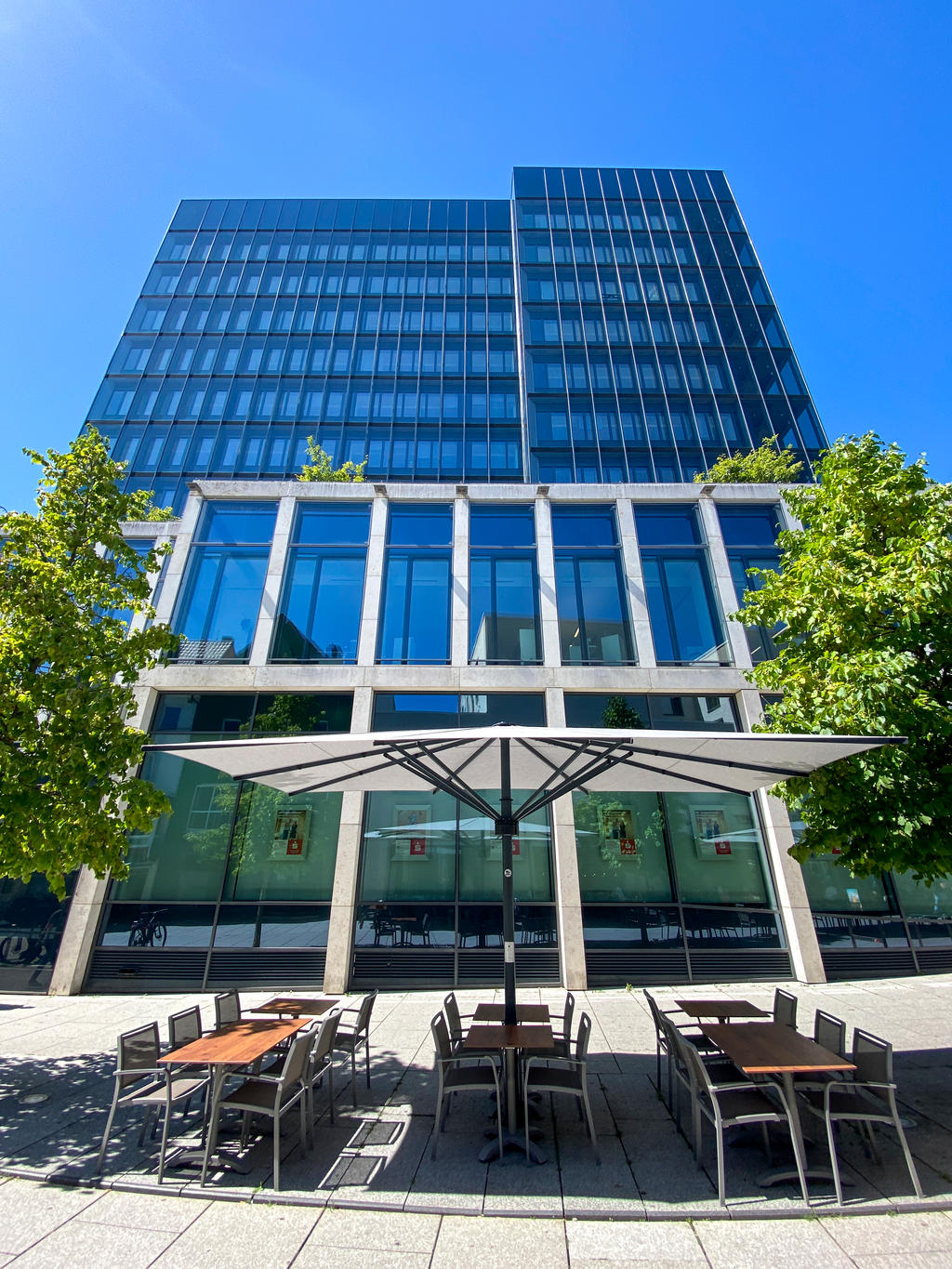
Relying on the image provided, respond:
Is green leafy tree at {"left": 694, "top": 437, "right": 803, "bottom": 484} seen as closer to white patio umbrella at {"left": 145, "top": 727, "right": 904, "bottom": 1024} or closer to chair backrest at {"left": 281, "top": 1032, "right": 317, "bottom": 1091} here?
white patio umbrella at {"left": 145, "top": 727, "right": 904, "bottom": 1024}

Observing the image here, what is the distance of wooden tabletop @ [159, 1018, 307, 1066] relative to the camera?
5113 millimetres

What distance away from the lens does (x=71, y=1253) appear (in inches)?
158

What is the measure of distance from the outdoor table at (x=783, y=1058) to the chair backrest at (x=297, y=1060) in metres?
4.00

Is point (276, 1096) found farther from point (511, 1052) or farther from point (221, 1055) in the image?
point (511, 1052)

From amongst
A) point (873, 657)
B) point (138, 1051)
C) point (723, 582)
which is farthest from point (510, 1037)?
point (723, 582)

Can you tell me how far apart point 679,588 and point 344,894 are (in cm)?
1137

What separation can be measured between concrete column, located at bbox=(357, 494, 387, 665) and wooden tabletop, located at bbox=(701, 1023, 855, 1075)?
412 inches

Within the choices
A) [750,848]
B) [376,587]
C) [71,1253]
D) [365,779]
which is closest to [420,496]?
[376,587]

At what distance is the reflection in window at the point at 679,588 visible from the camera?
47.8 ft

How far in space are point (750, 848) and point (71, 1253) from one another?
13.0 m

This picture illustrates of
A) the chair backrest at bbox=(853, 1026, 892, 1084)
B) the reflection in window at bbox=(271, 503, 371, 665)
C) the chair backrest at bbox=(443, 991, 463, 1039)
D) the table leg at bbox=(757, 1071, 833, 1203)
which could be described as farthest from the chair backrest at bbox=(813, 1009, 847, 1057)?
the reflection in window at bbox=(271, 503, 371, 665)

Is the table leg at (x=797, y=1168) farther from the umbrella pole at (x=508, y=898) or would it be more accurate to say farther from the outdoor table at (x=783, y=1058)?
the umbrella pole at (x=508, y=898)

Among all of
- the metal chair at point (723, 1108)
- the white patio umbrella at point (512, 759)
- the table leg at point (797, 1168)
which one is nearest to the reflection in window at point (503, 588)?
the white patio umbrella at point (512, 759)

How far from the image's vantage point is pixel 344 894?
12195mm
